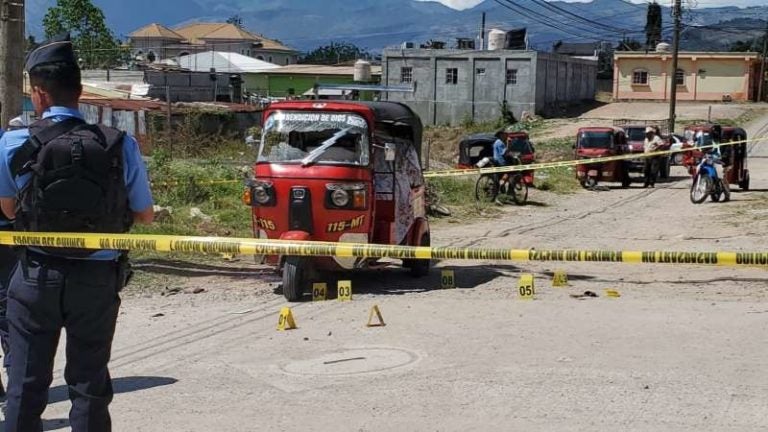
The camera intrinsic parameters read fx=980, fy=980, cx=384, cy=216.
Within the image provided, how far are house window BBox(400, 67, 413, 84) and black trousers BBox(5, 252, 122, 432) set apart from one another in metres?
64.1

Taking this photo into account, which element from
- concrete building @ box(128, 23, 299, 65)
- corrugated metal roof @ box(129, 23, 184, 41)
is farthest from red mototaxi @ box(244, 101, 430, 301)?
corrugated metal roof @ box(129, 23, 184, 41)

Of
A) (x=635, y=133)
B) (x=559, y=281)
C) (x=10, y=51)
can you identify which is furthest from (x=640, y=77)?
(x=10, y=51)

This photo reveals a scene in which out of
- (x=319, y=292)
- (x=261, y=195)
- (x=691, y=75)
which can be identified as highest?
(x=691, y=75)

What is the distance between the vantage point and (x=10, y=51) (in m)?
12.2

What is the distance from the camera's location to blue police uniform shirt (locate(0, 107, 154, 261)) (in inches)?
176

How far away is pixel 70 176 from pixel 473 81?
63.0 metres

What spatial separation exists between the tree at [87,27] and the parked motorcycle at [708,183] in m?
81.9

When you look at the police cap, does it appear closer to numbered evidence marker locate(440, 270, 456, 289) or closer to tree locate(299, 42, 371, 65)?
numbered evidence marker locate(440, 270, 456, 289)

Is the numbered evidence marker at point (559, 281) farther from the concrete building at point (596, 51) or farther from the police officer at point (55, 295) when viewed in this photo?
the concrete building at point (596, 51)

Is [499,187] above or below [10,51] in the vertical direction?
below

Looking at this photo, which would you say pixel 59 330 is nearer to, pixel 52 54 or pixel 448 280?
pixel 52 54

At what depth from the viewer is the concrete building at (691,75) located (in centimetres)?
7581

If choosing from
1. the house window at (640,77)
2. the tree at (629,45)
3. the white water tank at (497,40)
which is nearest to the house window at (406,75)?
the white water tank at (497,40)

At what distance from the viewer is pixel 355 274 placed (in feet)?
41.8
